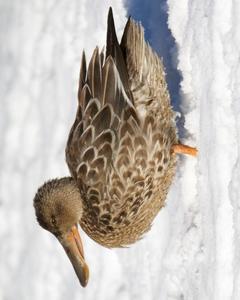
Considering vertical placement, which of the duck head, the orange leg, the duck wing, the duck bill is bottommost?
the duck bill

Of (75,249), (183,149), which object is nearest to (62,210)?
(75,249)

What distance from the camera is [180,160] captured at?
447 cm

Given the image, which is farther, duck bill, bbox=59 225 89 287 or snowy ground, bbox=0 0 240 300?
duck bill, bbox=59 225 89 287

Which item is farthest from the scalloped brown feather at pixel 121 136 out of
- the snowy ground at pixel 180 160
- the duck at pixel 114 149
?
the snowy ground at pixel 180 160

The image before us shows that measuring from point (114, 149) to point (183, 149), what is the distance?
0.43 m

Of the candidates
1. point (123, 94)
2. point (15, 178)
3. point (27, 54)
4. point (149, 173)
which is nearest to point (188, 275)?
point (149, 173)

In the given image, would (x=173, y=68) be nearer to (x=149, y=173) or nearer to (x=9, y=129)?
(x=149, y=173)

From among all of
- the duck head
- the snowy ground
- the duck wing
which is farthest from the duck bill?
the snowy ground

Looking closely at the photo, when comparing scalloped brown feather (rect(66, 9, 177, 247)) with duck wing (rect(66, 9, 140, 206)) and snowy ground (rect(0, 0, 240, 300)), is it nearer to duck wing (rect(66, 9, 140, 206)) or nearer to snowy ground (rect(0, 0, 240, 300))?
duck wing (rect(66, 9, 140, 206))

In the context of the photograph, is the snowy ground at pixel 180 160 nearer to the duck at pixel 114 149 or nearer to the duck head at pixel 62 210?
the duck at pixel 114 149

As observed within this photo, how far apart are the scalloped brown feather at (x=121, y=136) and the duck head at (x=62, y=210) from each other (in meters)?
0.05

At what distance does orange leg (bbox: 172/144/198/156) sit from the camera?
4250 mm

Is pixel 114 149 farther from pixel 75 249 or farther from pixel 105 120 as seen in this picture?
pixel 75 249

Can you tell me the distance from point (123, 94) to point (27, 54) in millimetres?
1696
